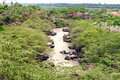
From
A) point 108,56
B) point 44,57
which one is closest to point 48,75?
point 108,56

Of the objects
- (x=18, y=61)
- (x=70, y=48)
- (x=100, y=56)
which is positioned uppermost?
(x=18, y=61)

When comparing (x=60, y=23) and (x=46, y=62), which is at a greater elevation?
(x=60, y=23)

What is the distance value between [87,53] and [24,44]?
8.43 meters

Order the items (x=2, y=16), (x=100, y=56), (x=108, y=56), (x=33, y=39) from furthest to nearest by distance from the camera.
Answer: (x=2, y=16) → (x=33, y=39) → (x=100, y=56) → (x=108, y=56)

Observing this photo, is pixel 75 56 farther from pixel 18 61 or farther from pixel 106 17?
pixel 106 17

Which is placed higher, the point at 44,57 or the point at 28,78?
the point at 28,78

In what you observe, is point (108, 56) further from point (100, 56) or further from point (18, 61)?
point (18, 61)

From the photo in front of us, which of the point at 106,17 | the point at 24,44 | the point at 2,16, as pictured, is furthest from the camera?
the point at 106,17

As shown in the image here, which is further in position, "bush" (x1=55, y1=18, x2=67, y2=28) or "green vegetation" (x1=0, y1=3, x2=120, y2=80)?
"bush" (x1=55, y1=18, x2=67, y2=28)

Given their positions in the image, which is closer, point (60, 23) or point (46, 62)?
point (46, 62)

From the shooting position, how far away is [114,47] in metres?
19.4

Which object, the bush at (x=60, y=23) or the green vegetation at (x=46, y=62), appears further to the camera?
the bush at (x=60, y=23)

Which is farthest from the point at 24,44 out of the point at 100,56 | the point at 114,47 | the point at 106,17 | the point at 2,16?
the point at 106,17

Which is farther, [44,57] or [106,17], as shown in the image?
[106,17]
